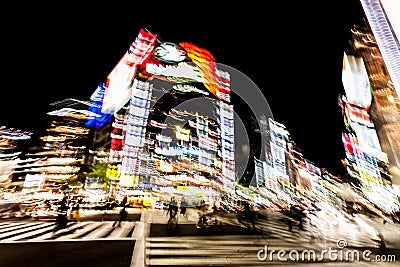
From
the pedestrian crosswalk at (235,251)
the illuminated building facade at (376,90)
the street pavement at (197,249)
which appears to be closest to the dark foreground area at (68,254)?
the street pavement at (197,249)

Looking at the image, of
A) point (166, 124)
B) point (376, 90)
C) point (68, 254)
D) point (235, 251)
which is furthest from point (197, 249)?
point (166, 124)

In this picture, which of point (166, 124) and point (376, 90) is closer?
point (376, 90)

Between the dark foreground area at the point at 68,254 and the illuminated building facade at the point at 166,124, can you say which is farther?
the illuminated building facade at the point at 166,124

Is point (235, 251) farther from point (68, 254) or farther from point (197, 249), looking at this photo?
point (68, 254)

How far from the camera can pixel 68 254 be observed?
4676 millimetres

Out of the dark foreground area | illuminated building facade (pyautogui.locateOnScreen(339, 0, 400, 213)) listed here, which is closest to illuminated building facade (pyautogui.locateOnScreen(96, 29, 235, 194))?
illuminated building facade (pyautogui.locateOnScreen(339, 0, 400, 213))

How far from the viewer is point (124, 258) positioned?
441 cm

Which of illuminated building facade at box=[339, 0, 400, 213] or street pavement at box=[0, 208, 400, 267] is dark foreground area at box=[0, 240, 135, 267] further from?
illuminated building facade at box=[339, 0, 400, 213]

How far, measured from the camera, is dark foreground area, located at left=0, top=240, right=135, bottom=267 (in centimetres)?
414

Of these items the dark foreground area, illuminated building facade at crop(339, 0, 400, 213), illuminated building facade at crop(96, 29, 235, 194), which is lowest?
the dark foreground area

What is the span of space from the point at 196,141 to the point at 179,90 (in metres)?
9.78

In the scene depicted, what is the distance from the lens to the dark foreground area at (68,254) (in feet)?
13.6

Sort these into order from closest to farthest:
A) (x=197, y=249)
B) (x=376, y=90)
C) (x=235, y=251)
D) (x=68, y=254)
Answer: (x=376, y=90), (x=68, y=254), (x=235, y=251), (x=197, y=249)

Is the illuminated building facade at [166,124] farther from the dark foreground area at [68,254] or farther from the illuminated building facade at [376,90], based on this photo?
the dark foreground area at [68,254]
